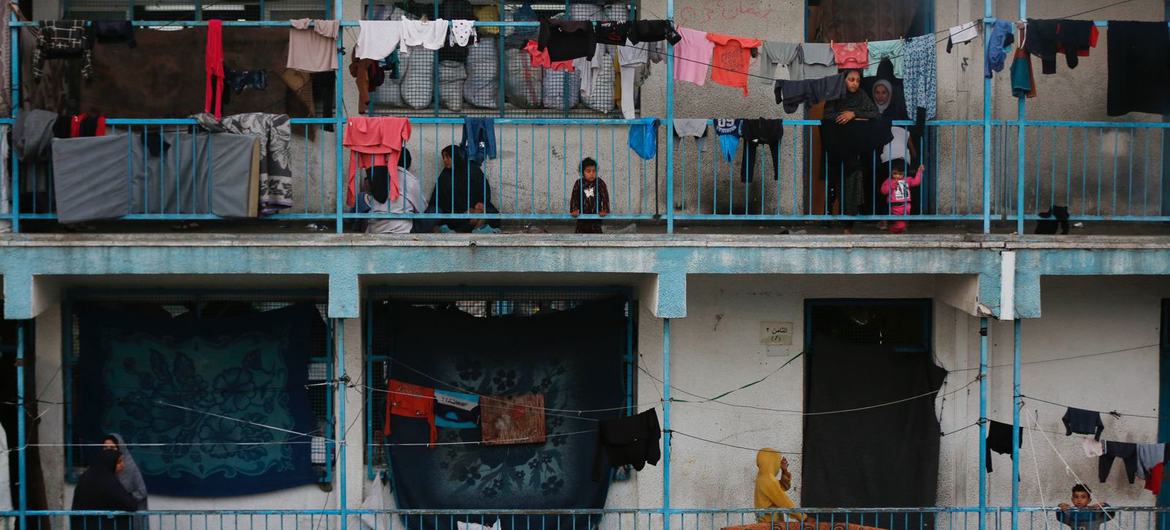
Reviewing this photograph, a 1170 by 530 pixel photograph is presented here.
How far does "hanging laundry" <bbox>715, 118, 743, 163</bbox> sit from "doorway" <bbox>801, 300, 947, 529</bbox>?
2187mm

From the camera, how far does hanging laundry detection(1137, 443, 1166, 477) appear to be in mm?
10023

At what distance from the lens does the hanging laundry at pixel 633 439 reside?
32.0 feet

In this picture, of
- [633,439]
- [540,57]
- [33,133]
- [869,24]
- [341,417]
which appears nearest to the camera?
[33,133]

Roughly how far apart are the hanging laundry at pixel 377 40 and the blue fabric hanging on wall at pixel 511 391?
246 cm

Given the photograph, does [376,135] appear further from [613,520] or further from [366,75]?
[613,520]

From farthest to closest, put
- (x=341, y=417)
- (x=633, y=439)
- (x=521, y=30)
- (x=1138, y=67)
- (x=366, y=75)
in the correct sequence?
1. (x=521, y=30)
2. (x=366, y=75)
3. (x=1138, y=67)
4. (x=633, y=439)
5. (x=341, y=417)

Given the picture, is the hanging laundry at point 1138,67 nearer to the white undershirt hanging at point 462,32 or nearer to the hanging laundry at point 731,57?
the hanging laundry at point 731,57

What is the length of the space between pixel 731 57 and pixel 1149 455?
5.17 meters

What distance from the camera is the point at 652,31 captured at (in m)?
9.31

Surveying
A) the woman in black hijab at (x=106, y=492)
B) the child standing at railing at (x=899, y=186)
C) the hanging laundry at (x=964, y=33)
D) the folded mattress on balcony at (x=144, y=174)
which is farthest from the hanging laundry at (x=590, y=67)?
the woman in black hijab at (x=106, y=492)

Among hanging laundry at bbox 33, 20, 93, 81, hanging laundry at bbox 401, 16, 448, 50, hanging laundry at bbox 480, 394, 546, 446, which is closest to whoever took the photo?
hanging laundry at bbox 401, 16, 448, 50

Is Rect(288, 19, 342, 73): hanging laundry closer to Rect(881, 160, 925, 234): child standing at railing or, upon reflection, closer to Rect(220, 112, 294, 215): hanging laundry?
Rect(220, 112, 294, 215): hanging laundry

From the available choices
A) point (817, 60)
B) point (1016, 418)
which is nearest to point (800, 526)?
point (1016, 418)

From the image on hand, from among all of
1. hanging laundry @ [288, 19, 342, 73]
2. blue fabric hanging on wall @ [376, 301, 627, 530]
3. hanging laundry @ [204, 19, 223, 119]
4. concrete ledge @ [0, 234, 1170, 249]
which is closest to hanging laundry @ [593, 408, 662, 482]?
blue fabric hanging on wall @ [376, 301, 627, 530]
